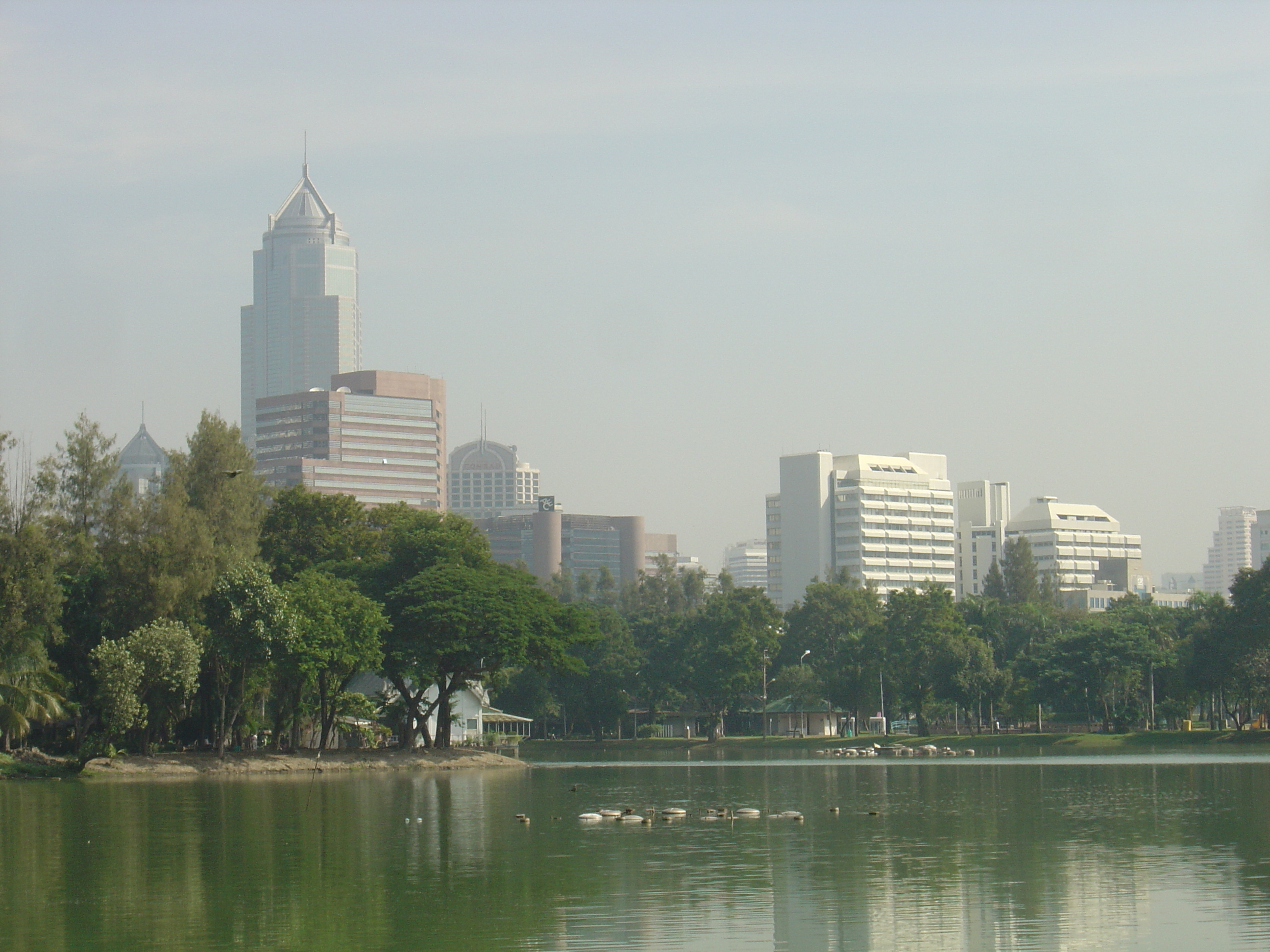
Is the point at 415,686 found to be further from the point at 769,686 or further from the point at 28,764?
the point at 769,686

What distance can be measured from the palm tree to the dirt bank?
2.76 meters

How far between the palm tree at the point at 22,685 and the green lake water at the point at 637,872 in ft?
26.3

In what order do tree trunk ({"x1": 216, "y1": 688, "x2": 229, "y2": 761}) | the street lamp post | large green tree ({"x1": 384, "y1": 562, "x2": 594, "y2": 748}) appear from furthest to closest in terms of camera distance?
1. the street lamp post
2. large green tree ({"x1": 384, "y1": 562, "x2": 594, "y2": 748})
3. tree trunk ({"x1": 216, "y1": 688, "x2": 229, "y2": 761})

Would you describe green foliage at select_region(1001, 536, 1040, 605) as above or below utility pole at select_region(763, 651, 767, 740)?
above

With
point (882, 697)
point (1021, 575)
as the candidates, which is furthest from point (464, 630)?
point (1021, 575)

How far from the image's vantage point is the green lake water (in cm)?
1816

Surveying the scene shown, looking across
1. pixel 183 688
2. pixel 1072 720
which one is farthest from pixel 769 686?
pixel 183 688

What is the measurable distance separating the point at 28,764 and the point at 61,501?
10.6 m

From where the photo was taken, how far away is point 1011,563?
172750 mm

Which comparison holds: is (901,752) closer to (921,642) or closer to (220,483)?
(921,642)

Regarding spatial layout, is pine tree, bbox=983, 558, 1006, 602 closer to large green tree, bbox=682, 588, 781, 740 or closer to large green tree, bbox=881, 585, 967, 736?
large green tree, bbox=682, 588, 781, 740

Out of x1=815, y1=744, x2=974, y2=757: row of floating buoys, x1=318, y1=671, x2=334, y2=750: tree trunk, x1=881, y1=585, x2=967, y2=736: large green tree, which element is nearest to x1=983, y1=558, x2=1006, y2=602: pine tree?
x1=881, y1=585, x2=967, y2=736: large green tree

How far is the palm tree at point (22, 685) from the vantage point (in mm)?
51594

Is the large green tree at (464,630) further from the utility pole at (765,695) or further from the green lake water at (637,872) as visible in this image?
the utility pole at (765,695)
